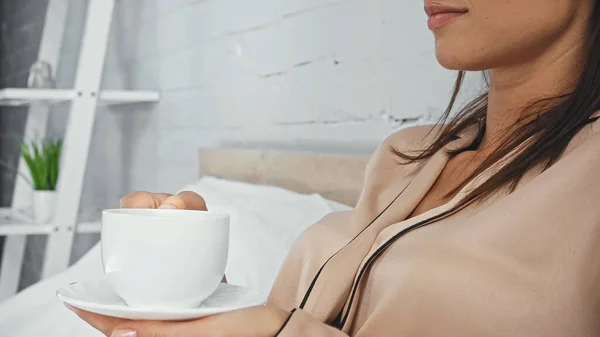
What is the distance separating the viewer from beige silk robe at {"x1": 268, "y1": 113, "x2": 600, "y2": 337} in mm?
678

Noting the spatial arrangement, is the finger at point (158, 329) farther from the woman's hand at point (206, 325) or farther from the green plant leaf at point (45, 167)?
the green plant leaf at point (45, 167)

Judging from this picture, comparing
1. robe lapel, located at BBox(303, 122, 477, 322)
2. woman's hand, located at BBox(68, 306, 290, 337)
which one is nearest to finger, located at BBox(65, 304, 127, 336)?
woman's hand, located at BBox(68, 306, 290, 337)

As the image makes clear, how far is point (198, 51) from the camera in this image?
2242 mm

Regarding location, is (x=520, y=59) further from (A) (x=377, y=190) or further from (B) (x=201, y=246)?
(B) (x=201, y=246)

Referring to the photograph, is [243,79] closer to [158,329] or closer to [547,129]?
[547,129]

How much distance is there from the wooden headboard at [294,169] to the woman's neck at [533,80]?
0.52 metres

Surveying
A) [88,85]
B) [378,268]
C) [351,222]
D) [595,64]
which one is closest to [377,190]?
[351,222]

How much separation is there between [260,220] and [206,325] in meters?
0.76

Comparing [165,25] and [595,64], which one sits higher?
[165,25]

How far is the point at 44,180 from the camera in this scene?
8.14 ft

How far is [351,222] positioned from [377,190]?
0.19 feet

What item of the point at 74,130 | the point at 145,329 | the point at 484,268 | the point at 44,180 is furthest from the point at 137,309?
the point at 44,180

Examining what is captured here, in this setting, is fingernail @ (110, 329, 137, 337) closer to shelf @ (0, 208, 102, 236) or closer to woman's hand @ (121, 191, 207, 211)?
woman's hand @ (121, 191, 207, 211)

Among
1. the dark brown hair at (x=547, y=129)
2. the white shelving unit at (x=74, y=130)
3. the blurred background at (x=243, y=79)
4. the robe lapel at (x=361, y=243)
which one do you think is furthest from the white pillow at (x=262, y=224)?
the white shelving unit at (x=74, y=130)
